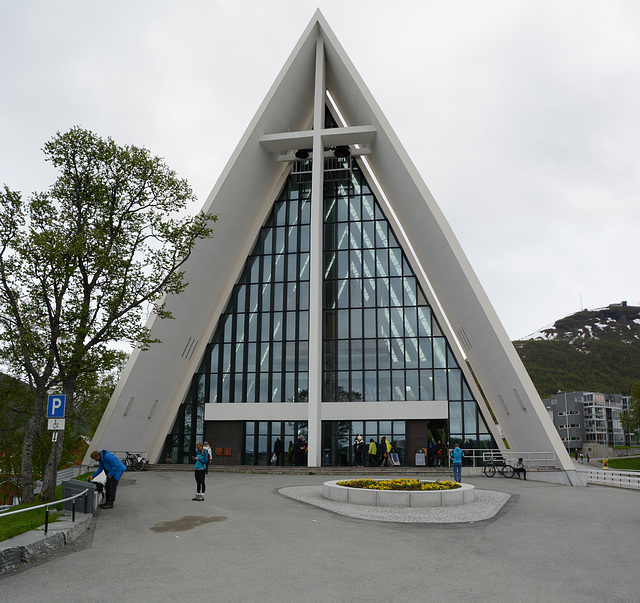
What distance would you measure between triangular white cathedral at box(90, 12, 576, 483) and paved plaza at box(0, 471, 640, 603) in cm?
1499

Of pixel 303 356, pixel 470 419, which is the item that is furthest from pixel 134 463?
pixel 470 419

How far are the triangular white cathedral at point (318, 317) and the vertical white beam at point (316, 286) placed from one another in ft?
0.24

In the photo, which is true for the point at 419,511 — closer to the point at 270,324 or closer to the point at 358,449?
the point at 358,449

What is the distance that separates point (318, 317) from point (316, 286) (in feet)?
5.04

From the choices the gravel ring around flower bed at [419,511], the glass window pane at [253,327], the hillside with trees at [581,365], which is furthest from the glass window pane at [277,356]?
the hillside with trees at [581,365]

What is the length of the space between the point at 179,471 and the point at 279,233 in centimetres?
1454

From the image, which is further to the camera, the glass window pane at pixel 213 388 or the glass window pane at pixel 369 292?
the glass window pane at pixel 369 292

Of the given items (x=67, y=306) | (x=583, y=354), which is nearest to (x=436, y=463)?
(x=67, y=306)

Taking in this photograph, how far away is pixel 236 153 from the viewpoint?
27.5m

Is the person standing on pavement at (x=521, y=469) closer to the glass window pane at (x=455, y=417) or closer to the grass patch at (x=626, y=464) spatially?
the glass window pane at (x=455, y=417)

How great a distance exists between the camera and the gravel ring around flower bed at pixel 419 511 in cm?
1079

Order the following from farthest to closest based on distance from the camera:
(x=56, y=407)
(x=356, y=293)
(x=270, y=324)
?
1. (x=270, y=324)
2. (x=356, y=293)
3. (x=56, y=407)

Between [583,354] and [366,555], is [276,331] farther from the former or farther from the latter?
[583,354]

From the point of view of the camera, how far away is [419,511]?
1184cm
